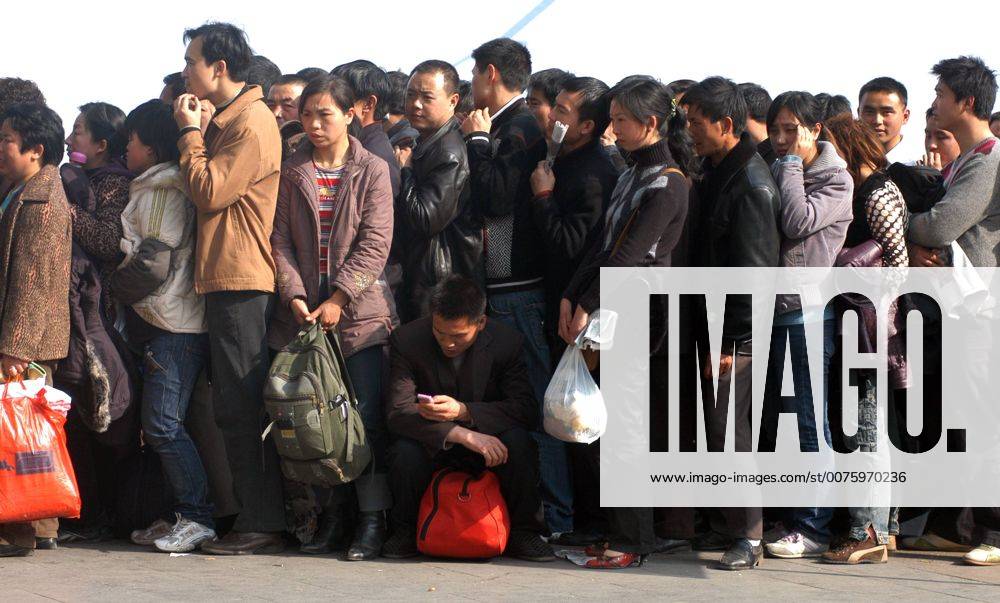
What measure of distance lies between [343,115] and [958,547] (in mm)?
3385

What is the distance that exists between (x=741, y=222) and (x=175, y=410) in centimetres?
262

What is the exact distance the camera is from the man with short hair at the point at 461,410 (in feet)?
19.2

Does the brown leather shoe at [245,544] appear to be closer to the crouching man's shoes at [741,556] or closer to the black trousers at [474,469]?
the black trousers at [474,469]

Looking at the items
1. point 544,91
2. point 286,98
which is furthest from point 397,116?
point 544,91

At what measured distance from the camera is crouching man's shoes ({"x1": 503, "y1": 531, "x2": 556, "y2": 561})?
5.89m

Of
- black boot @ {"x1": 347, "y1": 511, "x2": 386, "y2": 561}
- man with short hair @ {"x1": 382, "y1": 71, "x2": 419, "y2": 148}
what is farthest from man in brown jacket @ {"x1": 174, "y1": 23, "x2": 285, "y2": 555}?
man with short hair @ {"x1": 382, "y1": 71, "x2": 419, "y2": 148}

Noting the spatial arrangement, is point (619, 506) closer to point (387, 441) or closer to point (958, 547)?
point (387, 441)

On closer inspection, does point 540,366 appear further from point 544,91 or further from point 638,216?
point 544,91

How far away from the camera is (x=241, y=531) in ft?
20.0

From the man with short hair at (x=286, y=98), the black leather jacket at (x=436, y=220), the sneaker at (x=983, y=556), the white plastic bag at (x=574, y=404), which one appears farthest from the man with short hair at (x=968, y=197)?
the man with short hair at (x=286, y=98)

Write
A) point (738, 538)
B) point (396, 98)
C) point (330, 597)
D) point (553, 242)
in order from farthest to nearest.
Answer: point (396, 98), point (553, 242), point (738, 538), point (330, 597)

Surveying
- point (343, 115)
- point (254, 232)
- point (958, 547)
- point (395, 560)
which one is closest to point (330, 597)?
point (395, 560)

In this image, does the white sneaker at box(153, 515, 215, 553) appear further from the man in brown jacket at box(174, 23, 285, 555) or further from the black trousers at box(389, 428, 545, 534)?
the black trousers at box(389, 428, 545, 534)

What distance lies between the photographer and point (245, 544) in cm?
604
